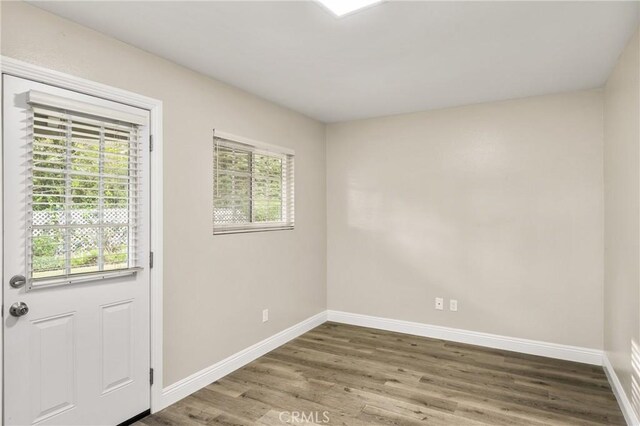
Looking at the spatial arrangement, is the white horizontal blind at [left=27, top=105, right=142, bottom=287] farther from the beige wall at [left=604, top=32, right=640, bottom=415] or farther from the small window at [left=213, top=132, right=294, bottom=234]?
the beige wall at [left=604, top=32, right=640, bottom=415]

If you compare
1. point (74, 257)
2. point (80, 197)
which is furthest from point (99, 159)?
point (74, 257)

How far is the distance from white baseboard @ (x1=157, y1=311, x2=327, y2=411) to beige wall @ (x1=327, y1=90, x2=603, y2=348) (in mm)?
826

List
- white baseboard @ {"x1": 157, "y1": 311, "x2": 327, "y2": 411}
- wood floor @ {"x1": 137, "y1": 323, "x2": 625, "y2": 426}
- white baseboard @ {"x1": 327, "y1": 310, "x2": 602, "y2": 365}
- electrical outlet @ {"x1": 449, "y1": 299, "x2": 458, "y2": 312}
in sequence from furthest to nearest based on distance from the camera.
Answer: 1. electrical outlet @ {"x1": 449, "y1": 299, "x2": 458, "y2": 312}
2. white baseboard @ {"x1": 327, "y1": 310, "x2": 602, "y2": 365}
3. white baseboard @ {"x1": 157, "y1": 311, "x2": 327, "y2": 411}
4. wood floor @ {"x1": 137, "y1": 323, "x2": 625, "y2": 426}

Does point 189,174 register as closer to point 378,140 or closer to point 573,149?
point 378,140

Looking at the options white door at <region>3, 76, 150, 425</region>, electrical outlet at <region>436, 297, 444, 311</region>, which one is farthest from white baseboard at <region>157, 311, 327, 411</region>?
electrical outlet at <region>436, 297, 444, 311</region>

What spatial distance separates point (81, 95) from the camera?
7.25 ft

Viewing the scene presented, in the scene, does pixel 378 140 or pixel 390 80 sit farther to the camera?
pixel 378 140

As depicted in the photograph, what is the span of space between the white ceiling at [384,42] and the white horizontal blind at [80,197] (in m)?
0.62

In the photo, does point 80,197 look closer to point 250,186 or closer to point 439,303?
point 250,186

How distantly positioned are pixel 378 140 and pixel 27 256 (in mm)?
3506

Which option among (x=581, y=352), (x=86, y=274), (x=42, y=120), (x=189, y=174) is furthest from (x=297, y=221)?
(x=581, y=352)

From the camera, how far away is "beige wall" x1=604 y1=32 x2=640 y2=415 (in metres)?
2.29

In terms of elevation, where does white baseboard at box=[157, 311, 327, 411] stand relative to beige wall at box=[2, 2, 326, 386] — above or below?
below

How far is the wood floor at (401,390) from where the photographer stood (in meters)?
2.55
